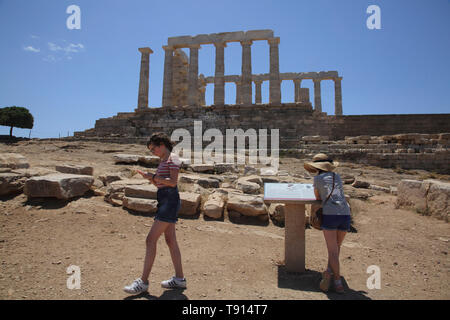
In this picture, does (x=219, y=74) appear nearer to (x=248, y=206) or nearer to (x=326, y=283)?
(x=248, y=206)

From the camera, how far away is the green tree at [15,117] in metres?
28.3

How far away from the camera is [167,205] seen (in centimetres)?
304

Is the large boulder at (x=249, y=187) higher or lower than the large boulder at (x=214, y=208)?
higher

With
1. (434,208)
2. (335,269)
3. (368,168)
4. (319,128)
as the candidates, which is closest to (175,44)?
(319,128)

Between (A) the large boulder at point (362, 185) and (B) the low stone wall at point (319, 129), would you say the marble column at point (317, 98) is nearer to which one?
(B) the low stone wall at point (319, 129)

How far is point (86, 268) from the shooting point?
3617 mm

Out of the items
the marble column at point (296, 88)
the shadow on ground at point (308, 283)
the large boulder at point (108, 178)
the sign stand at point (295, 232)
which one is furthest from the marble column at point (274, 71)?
the shadow on ground at point (308, 283)

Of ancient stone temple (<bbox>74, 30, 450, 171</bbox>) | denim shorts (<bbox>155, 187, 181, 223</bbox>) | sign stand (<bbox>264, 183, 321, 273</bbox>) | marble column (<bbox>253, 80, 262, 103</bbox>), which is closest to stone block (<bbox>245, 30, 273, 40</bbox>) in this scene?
ancient stone temple (<bbox>74, 30, 450, 171</bbox>)

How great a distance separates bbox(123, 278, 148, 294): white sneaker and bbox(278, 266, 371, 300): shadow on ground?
5.49ft

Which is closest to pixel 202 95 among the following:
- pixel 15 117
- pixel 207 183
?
pixel 15 117

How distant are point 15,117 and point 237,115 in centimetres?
2482

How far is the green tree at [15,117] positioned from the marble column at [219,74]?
22.1 m
